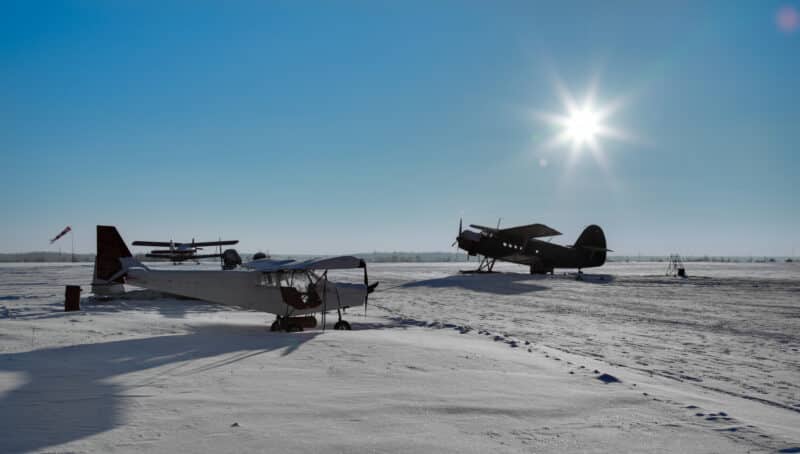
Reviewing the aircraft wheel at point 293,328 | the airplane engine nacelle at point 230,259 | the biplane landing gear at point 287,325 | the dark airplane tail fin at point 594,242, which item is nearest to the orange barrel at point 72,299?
the biplane landing gear at point 287,325

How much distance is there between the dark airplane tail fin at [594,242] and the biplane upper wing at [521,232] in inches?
204

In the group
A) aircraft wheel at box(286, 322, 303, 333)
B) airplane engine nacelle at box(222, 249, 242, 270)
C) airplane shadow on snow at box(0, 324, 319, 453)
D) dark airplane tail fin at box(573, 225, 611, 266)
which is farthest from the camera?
dark airplane tail fin at box(573, 225, 611, 266)

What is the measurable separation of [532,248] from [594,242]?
5.76 m

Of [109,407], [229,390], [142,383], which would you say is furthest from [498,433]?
[142,383]

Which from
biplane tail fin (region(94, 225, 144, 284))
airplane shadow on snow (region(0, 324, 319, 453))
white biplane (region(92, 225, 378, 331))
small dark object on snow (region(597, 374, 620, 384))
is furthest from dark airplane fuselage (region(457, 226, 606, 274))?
small dark object on snow (region(597, 374, 620, 384))

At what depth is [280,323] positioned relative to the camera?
36.5 feet

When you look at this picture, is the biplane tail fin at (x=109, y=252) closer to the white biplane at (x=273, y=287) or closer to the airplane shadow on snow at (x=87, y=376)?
the white biplane at (x=273, y=287)

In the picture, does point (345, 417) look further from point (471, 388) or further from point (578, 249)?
point (578, 249)

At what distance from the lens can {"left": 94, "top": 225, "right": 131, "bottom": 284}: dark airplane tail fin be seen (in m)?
13.7

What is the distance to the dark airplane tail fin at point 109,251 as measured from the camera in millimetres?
13672

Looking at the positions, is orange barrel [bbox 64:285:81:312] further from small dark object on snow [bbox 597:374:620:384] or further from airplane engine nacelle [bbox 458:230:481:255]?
airplane engine nacelle [bbox 458:230:481:255]

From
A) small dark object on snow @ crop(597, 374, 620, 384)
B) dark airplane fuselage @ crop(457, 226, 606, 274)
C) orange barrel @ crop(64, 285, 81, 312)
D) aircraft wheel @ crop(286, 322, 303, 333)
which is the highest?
dark airplane fuselage @ crop(457, 226, 606, 274)

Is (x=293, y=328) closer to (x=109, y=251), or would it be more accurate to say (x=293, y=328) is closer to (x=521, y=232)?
(x=109, y=251)

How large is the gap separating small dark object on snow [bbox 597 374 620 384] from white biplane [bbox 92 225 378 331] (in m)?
5.69
